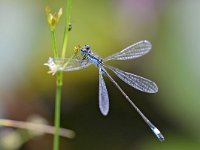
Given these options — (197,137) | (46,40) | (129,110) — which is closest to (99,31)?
(46,40)

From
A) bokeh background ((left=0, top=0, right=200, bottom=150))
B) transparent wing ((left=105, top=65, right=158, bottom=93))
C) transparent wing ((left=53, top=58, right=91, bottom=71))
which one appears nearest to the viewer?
transparent wing ((left=53, top=58, right=91, bottom=71))

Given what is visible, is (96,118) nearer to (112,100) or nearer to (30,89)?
(112,100)

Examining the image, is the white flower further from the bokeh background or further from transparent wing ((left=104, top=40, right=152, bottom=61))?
the bokeh background

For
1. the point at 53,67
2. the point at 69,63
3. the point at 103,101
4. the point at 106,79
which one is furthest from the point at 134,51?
the point at 106,79

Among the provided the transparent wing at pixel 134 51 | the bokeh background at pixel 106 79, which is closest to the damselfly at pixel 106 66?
the transparent wing at pixel 134 51

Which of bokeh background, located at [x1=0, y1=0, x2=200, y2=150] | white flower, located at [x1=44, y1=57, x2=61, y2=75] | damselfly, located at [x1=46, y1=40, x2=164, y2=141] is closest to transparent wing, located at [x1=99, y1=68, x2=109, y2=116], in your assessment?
damselfly, located at [x1=46, y1=40, x2=164, y2=141]

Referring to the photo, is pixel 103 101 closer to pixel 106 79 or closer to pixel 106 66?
pixel 106 66
